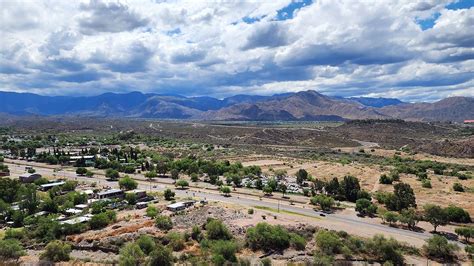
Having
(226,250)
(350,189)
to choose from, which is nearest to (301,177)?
(350,189)

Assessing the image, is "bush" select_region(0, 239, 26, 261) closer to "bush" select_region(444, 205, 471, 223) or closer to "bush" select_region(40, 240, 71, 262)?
"bush" select_region(40, 240, 71, 262)

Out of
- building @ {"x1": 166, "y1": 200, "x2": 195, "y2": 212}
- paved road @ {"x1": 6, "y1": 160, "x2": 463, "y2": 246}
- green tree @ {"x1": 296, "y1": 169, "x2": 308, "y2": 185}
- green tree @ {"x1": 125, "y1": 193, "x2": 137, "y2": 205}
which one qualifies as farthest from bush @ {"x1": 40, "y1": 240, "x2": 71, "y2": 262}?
green tree @ {"x1": 296, "y1": 169, "x2": 308, "y2": 185}

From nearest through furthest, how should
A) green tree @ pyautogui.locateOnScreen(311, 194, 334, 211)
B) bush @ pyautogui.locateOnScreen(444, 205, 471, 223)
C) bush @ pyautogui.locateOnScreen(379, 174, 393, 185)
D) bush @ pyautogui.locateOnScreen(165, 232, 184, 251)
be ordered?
bush @ pyautogui.locateOnScreen(165, 232, 184, 251), bush @ pyautogui.locateOnScreen(444, 205, 471, 223), green tree @ pyautogui.locateOnScreen(311, 194, 334, 211), bush @ pyautogui.locateOnScreen(379, 174, 393, 185)

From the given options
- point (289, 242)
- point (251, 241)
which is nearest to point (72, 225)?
point (251, 241)

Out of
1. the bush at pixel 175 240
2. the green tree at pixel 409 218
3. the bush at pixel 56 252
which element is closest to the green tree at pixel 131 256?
the bush at pixel 175 240

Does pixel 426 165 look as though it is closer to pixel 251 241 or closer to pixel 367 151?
pixel 367 151
